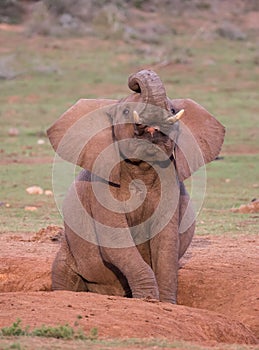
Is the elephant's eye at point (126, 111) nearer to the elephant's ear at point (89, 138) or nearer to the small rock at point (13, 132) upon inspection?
the elephant's ear at point (89, 138)

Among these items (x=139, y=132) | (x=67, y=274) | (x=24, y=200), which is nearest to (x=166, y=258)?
(x=139, y=132)

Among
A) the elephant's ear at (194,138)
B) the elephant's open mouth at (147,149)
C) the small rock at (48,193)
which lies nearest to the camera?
the elephant's open mouth at (147,149)

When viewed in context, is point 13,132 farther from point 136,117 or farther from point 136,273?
point 136,117

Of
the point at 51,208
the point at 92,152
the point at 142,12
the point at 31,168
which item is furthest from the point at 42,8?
the point at 92,152

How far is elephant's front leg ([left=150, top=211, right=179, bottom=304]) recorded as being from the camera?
6.03m

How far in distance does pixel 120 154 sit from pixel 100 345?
175cm

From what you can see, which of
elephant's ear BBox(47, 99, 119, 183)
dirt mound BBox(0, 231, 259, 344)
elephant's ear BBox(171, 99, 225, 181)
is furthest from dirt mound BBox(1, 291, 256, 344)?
elephant's ear BBox(171, 99, 225, 181)

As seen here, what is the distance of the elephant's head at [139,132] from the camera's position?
18.2 ft

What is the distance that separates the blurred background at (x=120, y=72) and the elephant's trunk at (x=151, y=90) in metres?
3.91

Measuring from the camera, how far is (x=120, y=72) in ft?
72.2

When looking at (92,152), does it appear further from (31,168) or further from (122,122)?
(31,168)

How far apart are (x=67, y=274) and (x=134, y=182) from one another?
105cm

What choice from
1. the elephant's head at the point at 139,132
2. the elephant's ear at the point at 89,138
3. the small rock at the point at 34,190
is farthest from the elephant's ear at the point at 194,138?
the small rock at the point at 34,190

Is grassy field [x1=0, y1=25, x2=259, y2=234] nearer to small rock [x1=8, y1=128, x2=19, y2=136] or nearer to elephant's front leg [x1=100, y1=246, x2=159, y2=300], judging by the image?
small rock [x1=8, y1=128, x2=19, y2=136]
